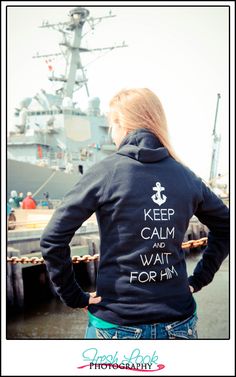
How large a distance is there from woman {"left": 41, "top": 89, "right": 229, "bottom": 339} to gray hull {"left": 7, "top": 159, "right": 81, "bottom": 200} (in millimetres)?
13282

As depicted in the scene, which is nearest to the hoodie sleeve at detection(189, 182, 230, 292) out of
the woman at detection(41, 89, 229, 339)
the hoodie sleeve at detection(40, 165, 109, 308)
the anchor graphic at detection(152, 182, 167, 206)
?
the woman at detection(41, 89, 229, 339)

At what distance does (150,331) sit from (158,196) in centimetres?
49

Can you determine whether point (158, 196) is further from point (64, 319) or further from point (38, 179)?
point (38, 179)

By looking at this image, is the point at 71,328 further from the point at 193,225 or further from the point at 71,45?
the point at 71,45

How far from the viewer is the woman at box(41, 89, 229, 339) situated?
4.33ft

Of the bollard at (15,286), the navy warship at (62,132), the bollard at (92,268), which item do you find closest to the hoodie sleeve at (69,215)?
the bollard at (15,286)

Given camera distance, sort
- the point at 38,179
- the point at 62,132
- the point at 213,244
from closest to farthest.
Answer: the point at 213,244 → the point at 38,179 → the point at 62,132

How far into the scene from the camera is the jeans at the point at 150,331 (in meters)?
1.38

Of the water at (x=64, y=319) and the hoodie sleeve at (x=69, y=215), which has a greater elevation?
the hoodie sleeve at (x=69, y=215)

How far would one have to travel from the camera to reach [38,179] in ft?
53.4

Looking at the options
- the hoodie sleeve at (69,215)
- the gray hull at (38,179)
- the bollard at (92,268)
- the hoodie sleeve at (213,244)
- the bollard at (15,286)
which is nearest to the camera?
the hoodie sleeve at (69,215)

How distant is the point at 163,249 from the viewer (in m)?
1.38

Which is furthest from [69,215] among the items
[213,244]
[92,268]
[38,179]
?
[38,179]

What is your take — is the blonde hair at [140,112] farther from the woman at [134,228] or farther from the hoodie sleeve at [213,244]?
the hoodie sleeve at [213,244]
